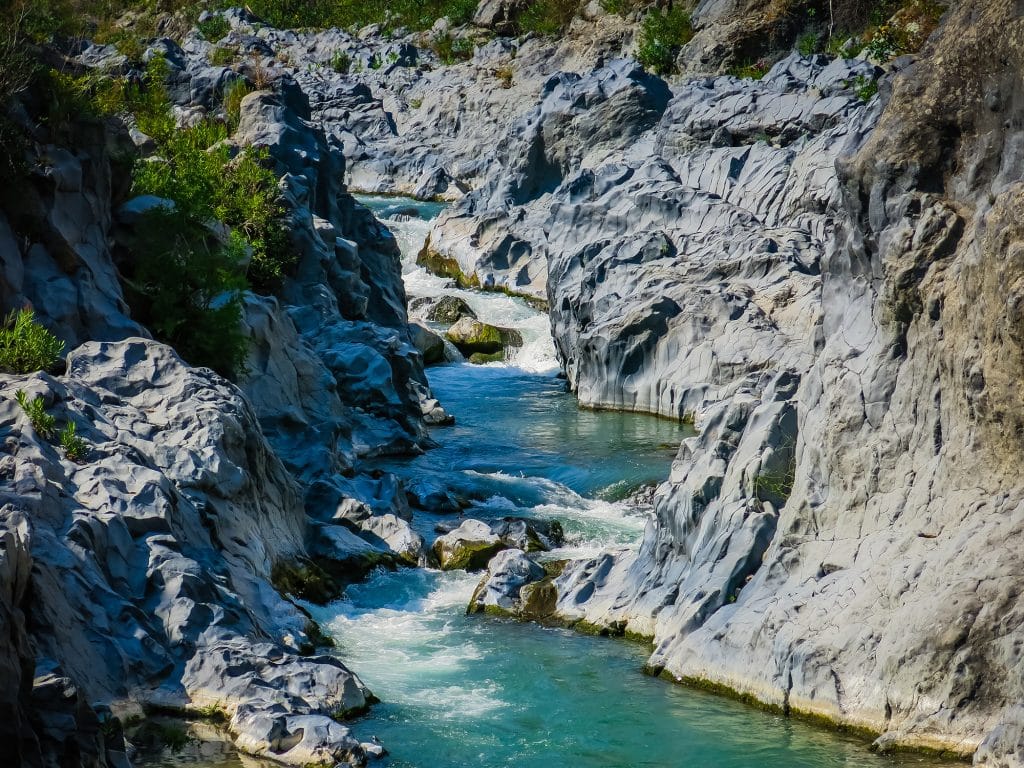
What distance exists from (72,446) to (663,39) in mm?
42241

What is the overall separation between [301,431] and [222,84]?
1932 cm

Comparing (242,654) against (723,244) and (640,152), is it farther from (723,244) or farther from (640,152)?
(640,152)

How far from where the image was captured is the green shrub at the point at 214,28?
7075cm

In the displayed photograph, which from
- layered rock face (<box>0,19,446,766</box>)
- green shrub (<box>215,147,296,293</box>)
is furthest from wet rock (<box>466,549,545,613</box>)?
green shrub (<box>215,147,296,293</box>)

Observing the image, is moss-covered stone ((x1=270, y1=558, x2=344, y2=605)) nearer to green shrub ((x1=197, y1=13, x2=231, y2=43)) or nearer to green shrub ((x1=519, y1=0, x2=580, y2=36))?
green shrub ((x1=519, y1=0, x2=580, y2=36))

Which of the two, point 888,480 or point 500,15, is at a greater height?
point 500,15

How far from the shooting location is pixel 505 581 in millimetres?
16688

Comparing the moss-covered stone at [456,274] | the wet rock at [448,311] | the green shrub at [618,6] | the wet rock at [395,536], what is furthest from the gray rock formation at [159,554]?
the green shrub at [618,6]

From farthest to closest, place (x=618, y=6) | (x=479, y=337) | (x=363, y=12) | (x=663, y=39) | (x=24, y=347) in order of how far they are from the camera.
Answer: (x=363, y=12)
(x=618, y=6)
(x=663, y=39)
(x=479, y=337)
(x=24, y=347)

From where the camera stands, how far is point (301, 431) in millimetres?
21203

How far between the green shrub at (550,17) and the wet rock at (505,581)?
50026mm

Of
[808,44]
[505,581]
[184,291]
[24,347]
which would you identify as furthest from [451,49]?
[24,347]

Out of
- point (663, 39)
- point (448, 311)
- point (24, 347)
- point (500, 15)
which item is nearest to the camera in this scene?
point (24, 347)

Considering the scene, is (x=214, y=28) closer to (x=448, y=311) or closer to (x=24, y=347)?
(x=448, y=311)
